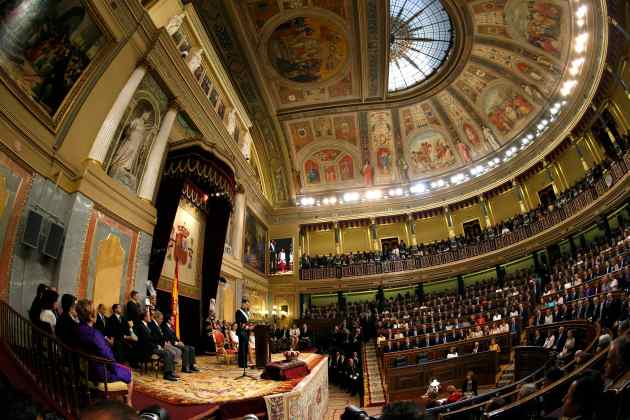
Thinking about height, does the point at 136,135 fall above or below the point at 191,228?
above

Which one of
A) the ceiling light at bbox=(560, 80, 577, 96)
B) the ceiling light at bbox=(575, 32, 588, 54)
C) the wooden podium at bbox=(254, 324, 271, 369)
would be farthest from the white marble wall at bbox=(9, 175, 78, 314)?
the ceiling light at bbox=(560, 80, 577, 96)

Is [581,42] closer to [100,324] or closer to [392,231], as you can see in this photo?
[392,231]

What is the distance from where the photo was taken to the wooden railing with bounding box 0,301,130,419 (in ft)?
11.2

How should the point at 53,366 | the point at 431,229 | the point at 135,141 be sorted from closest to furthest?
the point at 53,366 → the point at 135,141 → the point at 431,229

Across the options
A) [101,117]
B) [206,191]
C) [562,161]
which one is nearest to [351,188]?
[562,161]


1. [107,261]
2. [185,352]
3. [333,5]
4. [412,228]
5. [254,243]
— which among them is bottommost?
[185,352]

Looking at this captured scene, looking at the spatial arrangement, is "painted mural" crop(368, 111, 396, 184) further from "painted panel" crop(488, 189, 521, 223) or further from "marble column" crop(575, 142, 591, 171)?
"marble column" crop(575, 142, 591, 171)

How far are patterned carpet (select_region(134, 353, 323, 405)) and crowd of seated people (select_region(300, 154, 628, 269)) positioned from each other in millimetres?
14555

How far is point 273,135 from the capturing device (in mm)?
20922

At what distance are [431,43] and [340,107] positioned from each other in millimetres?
5618

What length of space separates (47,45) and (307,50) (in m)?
12.9

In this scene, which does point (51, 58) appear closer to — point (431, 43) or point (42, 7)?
point (42, 7)

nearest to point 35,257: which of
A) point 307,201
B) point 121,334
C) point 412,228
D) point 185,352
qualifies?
point 121,334

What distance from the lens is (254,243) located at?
18641 mm
